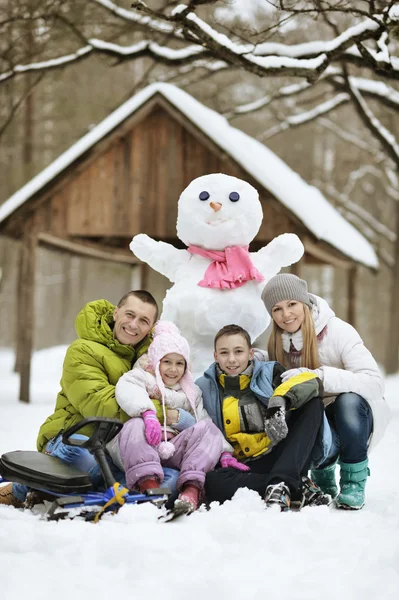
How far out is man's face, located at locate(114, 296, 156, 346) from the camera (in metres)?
3.66

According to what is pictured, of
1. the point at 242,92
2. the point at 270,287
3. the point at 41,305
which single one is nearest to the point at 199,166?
the point at 270,287

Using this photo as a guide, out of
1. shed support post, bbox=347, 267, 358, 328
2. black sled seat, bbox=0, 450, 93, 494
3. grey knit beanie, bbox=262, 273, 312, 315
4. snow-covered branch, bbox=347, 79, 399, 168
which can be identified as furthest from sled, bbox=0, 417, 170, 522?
shed support post, bbox=347, 267, 358, 328

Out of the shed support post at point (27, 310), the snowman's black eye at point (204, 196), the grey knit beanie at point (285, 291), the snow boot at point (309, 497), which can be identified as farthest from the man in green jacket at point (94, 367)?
the shed support post at point (27, 310)

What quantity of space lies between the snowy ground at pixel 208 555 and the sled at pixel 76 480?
108mm

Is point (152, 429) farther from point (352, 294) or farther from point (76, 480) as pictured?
point (352, 294)

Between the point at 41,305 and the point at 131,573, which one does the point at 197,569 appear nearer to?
the point at 131,573

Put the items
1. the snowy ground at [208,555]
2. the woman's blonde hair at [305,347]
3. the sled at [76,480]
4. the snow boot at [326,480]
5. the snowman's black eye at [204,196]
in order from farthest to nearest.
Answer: the snowman's black eye at [204,196], the snow boot at [326,480], the woman's blonde hair at [305,347], the sled at [76,480], the snowy ground at [208,555]

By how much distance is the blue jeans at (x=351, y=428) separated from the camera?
355cm

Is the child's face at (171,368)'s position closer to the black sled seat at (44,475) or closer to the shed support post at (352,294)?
the black sled seat at (44,475)

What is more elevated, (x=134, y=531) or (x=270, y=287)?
(x=270, y=287)

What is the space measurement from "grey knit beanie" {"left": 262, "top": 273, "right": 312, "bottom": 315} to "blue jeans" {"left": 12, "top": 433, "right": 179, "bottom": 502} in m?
1.08

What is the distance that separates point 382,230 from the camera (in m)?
17.2

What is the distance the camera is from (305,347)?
3727 millimetres

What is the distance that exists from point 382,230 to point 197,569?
1569 cm
